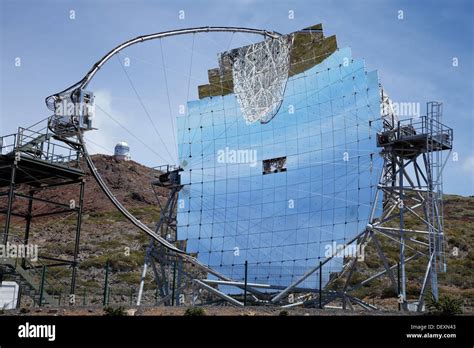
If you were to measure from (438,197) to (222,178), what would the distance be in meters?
10.5

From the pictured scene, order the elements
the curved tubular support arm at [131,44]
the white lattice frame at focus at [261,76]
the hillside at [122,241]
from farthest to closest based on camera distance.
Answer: the hillside at [122,241], the white lattice frame at focus at [261,76], the curved tubular support arm at [131,44]

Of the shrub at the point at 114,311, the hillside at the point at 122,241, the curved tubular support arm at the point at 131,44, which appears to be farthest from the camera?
the hillside at the point at 122,241

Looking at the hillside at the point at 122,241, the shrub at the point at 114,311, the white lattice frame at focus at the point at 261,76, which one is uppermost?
the white lattice frame at focus at the point at 261,76

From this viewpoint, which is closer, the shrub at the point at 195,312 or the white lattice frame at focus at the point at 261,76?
the shrub at the point at 195,312

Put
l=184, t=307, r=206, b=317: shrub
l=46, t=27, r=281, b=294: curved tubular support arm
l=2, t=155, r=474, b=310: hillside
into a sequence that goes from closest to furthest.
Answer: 1. l=184, t=307, r=206, b=317: shrub
2. l=46, t=27, r=281, b=294: curved tubular support arm
3. l=2, t=155, r=474, b=310: hillside

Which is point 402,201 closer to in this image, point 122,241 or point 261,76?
point 261,76

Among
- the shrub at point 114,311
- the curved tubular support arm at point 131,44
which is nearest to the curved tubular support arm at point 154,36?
the curved tubular support arm at point 131,44

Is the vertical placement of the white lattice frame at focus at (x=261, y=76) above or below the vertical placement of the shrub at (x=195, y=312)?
above

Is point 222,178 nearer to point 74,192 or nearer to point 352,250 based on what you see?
point 352,250

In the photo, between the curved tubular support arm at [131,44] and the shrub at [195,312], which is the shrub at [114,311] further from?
the curved tubular support arm at [131,44]

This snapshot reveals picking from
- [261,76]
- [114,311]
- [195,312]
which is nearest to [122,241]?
[261,76]

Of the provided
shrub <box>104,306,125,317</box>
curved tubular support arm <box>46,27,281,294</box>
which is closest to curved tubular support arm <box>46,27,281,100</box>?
curved tubular support arm <box>46,27,281,294</box>

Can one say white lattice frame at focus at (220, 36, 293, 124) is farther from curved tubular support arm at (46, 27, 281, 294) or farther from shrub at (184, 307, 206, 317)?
shrub at (184, 307, 206, 317)

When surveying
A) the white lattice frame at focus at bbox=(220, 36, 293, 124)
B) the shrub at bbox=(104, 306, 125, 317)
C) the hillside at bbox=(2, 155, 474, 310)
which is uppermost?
the white lattice frame at focus at bbox=(220, 36, 293, 124)
